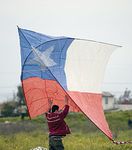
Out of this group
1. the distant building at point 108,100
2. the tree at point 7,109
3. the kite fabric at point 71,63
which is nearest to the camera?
the kite fabric at point 71,63

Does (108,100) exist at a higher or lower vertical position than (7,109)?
lower

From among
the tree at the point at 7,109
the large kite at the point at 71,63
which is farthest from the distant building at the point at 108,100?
the large kite at the point at 71,63

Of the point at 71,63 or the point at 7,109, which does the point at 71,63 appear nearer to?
the point at 71,63

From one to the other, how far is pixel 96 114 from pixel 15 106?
44.7 m

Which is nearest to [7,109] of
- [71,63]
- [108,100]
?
[108,100]

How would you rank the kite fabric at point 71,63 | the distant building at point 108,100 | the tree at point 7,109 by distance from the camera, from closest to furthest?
the kite fabric at point 71,63
the tree at point 7,109
the distant building at point 108,100

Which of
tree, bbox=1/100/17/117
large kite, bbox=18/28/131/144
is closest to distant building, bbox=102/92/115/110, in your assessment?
tree, bbox=1/100/17/117

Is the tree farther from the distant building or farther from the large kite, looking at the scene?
the large kite

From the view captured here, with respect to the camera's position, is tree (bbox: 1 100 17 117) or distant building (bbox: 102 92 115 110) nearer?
tree (bbox: 1 100 17 117)

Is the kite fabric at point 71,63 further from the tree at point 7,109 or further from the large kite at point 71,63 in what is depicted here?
the tree at point 7,109

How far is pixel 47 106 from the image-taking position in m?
10.4

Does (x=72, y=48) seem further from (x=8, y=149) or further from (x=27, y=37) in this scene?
(x=8, y=149)

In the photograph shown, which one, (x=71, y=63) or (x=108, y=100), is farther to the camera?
(x=108, y=100)

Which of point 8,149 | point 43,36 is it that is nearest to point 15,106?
point 8,149
